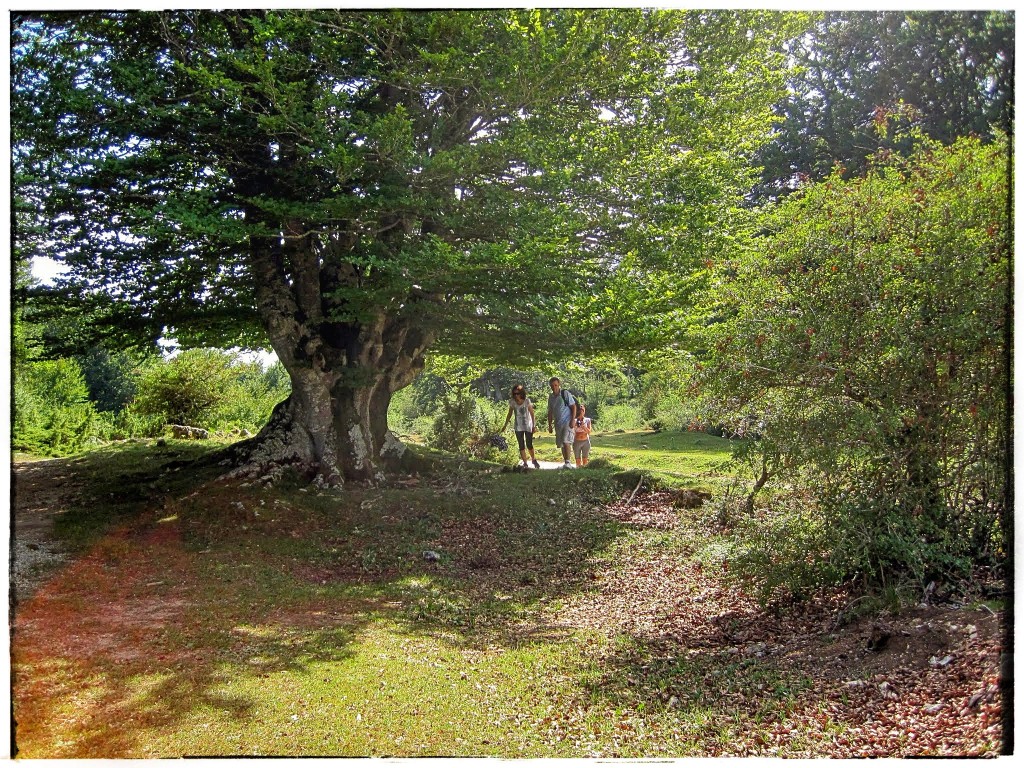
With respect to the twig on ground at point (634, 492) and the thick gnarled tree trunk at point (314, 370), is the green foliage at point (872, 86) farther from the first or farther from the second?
the thick gnarled tree trunk at point (314, 370)

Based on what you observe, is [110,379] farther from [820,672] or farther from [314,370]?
[820,672]

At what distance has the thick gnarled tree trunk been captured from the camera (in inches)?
403

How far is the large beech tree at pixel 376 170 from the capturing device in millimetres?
7926

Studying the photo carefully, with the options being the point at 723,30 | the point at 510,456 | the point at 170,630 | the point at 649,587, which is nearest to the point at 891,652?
the point at 649,587

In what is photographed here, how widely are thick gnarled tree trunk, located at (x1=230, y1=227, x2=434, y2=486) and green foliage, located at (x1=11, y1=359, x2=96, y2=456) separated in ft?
12.5

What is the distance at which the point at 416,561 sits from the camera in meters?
8.22

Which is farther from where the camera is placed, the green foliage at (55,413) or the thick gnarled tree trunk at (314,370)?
the green foliage at (55,413)

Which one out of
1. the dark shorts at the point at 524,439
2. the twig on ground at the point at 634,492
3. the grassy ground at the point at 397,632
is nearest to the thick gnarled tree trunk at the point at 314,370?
the grassy ground at the point at 397,632

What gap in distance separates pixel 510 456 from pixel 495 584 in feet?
21.7

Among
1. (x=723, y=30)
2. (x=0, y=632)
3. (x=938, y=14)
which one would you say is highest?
(x=938, y=14)

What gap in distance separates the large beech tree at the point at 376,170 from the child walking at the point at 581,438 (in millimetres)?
2494

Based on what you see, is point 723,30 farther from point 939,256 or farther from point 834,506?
point 834,506

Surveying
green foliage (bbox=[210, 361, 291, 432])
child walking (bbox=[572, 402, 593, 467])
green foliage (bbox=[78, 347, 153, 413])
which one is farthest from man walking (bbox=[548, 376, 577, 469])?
green foliage (bbox=[78, 347, 153, 413])

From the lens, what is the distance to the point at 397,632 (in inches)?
237
